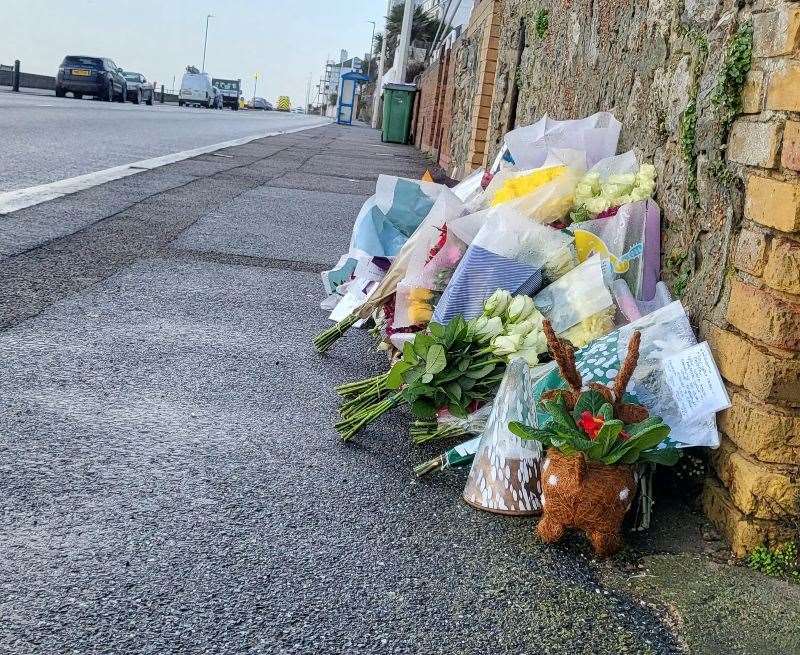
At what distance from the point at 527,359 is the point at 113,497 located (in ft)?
4.57

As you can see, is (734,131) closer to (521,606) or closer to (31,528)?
(521,606)

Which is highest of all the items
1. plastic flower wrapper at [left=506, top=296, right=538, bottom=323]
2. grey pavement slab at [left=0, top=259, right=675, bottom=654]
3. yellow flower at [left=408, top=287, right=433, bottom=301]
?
plastic flower wrapper at [left=506, top=296, right=538, bottom=323]

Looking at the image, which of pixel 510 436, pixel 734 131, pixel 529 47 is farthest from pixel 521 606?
pixel 529 47

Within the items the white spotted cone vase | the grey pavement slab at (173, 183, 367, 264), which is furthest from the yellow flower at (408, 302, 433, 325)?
the grey pavement slab at (173, 183, 367, 264)

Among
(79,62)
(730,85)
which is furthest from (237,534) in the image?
(79,62)

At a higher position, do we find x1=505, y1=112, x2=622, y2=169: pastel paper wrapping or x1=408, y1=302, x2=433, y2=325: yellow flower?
x1=505, y1=112, x2=622, y2=169: pastel paper wrapping

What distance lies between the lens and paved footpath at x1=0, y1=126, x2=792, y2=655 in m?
1.86

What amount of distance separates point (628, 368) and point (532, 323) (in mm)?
665

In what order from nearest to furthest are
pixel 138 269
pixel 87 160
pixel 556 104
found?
pixel 138 269 → pixel 556 104 → pixel 87 160

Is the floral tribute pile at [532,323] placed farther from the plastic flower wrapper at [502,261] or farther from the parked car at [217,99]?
the parked car at [217,99]

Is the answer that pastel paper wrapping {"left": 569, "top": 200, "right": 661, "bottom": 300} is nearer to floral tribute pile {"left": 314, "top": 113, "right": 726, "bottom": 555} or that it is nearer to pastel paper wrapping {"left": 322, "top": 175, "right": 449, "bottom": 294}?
floral tribute pile {"left": 314, "top": 113, "right": 726, "bottom": 555}

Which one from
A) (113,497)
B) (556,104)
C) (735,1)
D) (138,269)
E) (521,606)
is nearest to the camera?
(521,606)

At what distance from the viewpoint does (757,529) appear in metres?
2.33

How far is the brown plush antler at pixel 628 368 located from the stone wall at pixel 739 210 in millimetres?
299
